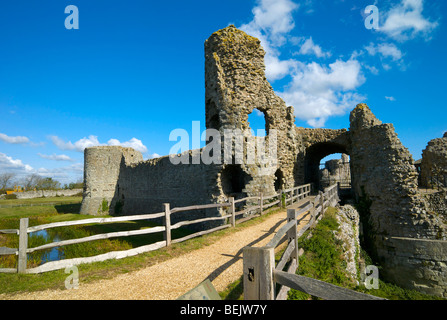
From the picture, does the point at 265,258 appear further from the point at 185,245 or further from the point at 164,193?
the point at 164,193

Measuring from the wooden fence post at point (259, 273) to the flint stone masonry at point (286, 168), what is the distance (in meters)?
10.1

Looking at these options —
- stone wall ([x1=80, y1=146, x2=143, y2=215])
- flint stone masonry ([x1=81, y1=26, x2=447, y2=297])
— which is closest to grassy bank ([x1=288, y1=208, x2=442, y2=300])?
flint stone masonry ([x1=81, y1=26, x2=447, y2=297])

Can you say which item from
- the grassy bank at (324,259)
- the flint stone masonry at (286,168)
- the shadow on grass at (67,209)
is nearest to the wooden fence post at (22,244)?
the grassy bank at (324,259)

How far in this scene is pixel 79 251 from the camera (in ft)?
33.8

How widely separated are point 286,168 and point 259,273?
14483mm

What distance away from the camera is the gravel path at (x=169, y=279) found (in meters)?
4.19

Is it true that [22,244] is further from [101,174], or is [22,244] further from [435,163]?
[101,174]

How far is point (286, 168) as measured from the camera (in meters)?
16.9

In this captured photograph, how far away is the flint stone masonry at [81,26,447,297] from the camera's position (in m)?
11.3

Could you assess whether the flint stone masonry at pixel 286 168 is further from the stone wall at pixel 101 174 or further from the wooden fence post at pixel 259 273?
the wooden fence post at pixel 259 273

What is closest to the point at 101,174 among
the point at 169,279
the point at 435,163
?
the point at 169,279

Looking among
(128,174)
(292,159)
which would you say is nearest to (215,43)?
(292,159)

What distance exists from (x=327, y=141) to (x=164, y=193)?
1423 cm

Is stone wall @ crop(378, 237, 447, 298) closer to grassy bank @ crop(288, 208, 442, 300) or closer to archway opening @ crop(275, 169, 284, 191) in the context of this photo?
grassy bank @ crop(288, 208, 442, 300)
